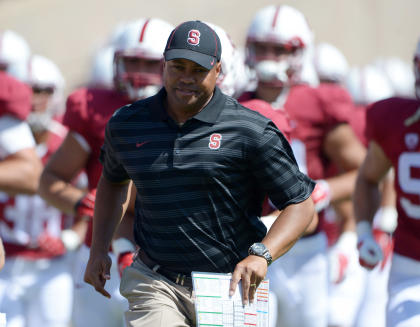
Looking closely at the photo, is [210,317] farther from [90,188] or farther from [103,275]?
[90,188]

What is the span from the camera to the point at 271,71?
4.69m

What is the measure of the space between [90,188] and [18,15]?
32.4 feet

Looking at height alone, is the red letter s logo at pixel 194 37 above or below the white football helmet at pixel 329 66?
above

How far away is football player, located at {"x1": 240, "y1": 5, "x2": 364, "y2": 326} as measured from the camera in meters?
4.62

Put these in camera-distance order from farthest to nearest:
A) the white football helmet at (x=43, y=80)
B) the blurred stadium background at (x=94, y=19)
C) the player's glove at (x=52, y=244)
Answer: the blurred stadium background at (x=94, y=19), the white football helmet at (x=43, y=80), the player's glove at (x=52, y=244)

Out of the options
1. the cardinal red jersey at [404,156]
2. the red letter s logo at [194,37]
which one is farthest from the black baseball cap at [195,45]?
the cardinal red jersey at [404,156]

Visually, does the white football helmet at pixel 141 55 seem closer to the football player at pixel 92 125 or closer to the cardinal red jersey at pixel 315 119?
the football player at pixel 92 125

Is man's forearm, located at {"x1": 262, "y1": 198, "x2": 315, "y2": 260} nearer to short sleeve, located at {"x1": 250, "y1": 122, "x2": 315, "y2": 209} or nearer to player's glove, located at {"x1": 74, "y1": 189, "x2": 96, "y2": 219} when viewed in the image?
short sleeve, located at {"x1": 250, "y1": 122, "x2": 315, "y2": 209}

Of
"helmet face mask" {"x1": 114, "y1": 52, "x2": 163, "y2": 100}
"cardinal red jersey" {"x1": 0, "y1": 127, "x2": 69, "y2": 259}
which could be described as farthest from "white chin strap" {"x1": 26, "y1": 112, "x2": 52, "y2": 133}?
"helmet face mask" {"x1": 114, "y1": 52, "x2": 163, "y2": 100}

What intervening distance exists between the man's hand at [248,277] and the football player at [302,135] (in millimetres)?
1726

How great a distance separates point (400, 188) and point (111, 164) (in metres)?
1.49

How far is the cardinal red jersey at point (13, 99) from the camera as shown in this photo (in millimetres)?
4727

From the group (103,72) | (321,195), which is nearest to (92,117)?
(321,195)

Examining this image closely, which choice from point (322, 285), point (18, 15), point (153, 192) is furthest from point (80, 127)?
point (18, 15)
